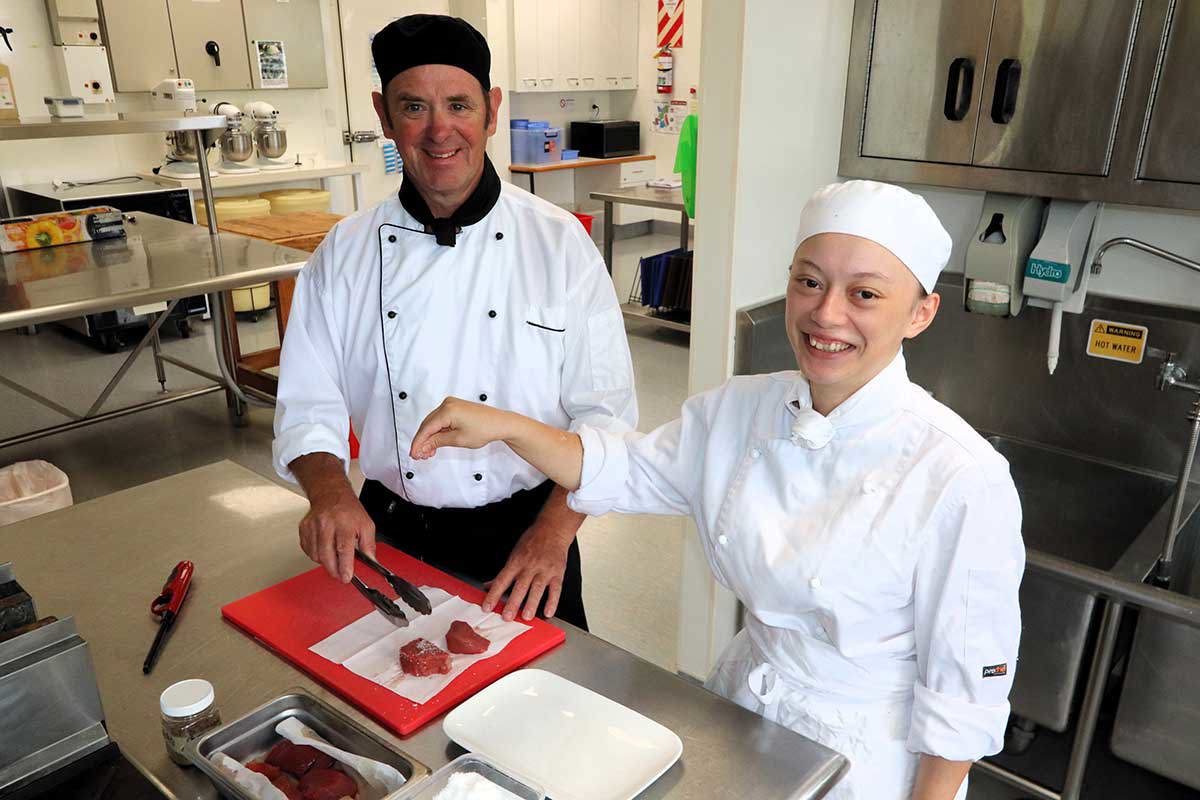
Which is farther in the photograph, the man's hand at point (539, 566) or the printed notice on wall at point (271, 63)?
the printed notice on wall at point (271, 63)

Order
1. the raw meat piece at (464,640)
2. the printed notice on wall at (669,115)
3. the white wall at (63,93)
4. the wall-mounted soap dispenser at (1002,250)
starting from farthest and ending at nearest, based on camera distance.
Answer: the printed notice on wall at (669,115), the white wall at (63,93), the wall-mounted soap dispenser at (1002,250), the raw meat piece at (464,640)

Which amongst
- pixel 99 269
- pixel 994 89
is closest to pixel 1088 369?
pixel 994 89

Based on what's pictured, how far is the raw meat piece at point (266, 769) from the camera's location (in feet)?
3.41

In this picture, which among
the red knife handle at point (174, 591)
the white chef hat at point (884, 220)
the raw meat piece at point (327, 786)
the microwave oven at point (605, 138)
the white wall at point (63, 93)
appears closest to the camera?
the raw meat piece at point (327, 786)

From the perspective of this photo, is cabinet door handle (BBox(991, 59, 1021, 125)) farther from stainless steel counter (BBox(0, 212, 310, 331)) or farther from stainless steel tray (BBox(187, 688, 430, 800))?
stainless steel counter (BBox(0, 212, 310, 331))

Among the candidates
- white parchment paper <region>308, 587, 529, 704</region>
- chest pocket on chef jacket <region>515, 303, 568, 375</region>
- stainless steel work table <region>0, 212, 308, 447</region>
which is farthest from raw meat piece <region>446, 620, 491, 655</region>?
stainless steel work table <region>0, 212, 308, 447</region>

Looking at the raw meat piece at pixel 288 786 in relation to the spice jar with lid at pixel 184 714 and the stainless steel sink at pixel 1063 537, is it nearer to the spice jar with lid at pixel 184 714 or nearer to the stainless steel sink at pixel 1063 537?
the spice jar with lid at pixel 184 714

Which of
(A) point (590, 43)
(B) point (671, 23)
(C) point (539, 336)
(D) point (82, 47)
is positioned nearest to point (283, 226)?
(D) point (82, 47)

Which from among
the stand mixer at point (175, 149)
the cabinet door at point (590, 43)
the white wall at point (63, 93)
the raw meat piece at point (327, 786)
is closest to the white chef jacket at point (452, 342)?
the raw meat piece at point (327, 786)

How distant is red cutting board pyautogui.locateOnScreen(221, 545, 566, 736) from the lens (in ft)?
3.83

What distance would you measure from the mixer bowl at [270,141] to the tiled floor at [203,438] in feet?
3.96

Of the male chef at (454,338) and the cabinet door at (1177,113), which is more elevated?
the cabinet door at (1177,113)

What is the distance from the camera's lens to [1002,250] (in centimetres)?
224

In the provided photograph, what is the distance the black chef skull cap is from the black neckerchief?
197mm
